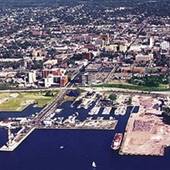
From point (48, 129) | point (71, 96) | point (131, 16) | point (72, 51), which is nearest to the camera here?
point (48, 129)

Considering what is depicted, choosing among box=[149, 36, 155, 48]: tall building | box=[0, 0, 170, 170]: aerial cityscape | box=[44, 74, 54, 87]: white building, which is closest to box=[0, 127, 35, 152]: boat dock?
box=[0, 0, 170, 170]: aerial cityscape

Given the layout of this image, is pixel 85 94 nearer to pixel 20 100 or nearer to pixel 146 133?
pixel 20 100

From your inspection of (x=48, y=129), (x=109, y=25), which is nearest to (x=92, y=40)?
(x=109, y=25)

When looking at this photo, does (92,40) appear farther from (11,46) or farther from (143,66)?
(143,66)

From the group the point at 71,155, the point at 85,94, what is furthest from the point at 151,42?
the point at 71,155

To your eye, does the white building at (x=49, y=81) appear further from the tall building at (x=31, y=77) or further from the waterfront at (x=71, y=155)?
the waterfront at (x=71, y=155)

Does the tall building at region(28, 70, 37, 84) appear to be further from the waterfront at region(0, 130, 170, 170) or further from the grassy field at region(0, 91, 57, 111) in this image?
the waterfront at region(0, 130, 170, 170)

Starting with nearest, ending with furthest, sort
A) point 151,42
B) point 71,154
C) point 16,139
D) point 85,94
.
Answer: point 71,154
point 16,139
point 85,94
point 151,42
